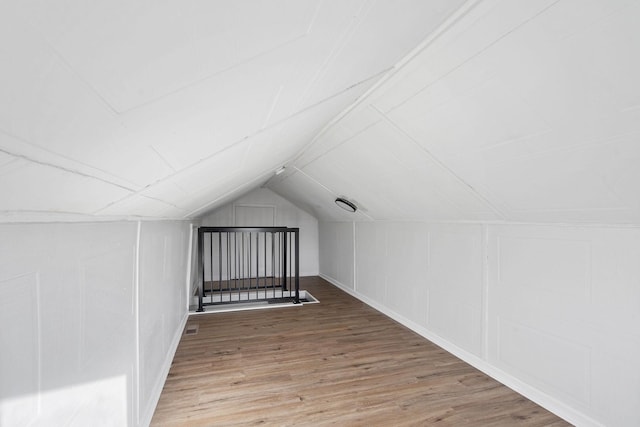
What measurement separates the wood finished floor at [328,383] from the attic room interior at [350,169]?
0.13 ft

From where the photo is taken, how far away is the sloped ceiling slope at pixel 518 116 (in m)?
1.06

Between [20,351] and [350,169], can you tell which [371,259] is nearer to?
[350,169]

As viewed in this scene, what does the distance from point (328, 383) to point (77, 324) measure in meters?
1.82

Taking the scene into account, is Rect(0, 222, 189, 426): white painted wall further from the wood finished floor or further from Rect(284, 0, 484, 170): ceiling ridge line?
Rect(284, 0, 484, 170): ceiling ridge line

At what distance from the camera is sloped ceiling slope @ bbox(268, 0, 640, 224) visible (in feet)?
3.46

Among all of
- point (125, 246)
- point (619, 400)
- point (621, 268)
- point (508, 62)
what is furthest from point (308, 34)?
point (619, 400)

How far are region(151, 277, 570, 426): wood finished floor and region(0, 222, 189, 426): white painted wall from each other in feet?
1.44

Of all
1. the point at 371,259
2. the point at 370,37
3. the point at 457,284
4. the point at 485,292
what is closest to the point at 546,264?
the point at 485,292

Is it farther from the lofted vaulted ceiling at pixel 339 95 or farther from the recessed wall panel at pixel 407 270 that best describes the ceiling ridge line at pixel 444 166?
the recessed wall panel at pixel 407 270

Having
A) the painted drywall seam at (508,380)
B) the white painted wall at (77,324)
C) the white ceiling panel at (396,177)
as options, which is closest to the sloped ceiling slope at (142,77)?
the white painted wall at (77,324)

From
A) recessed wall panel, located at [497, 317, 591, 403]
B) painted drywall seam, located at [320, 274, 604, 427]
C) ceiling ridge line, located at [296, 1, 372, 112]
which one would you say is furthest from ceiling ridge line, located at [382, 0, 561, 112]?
painted drywall seam, located at [320, 274, 604, 427]

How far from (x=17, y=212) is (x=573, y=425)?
9.10ft

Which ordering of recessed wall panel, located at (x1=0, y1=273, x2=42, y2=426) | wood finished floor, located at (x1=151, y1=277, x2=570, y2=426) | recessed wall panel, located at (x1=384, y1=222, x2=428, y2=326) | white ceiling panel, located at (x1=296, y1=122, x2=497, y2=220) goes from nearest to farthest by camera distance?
recessed wall panel, located at (x1=0, y1=273, x2=42, y2=426)
wood finished floor, located at (x1=151, y1=277, x2=570, y2=426)
white ceiling panel, located at (x1=296, y1=122, x2=497, y2=220)
recessed wall panel, located at (x1=384, y1=222, x2=428, y2=326)

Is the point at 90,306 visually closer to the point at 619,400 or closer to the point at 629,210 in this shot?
the point at 629,210
